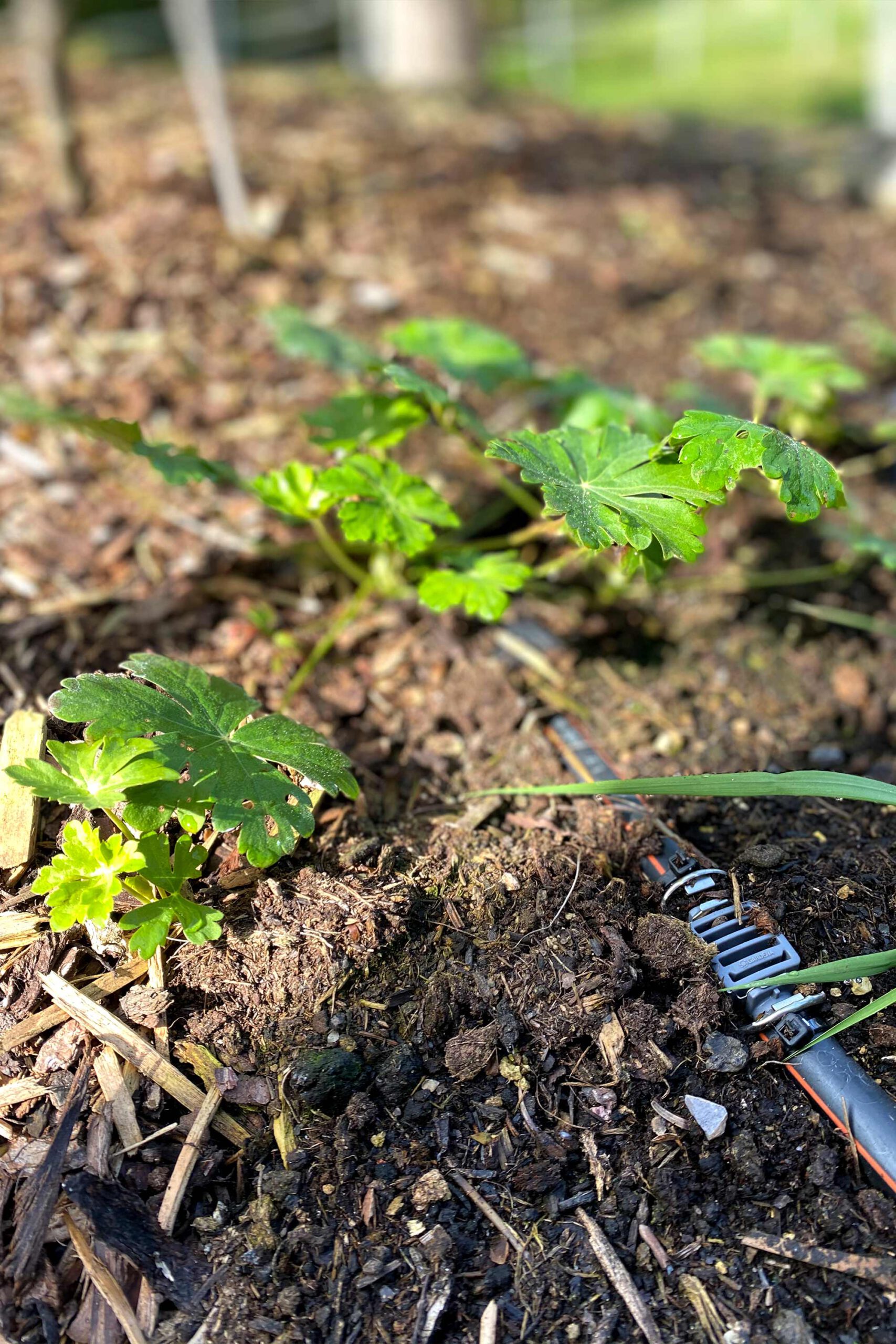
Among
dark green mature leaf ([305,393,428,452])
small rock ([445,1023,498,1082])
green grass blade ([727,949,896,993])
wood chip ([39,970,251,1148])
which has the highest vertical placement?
dark green mature leaf ([305,393,428,452])

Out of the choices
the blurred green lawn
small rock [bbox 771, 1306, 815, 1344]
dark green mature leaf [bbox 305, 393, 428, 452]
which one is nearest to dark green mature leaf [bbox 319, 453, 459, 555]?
dark green mature leaf [bbox 305, 393, 428, 452]

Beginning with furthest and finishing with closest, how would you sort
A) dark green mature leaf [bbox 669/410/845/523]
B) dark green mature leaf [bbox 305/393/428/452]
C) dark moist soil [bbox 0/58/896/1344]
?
dark green mature leaf [bbox 305/393/428/452]
dark green mature leaf [bbox 669/410/845/523]
dark moist soil [bbox 0/58/896/1344]

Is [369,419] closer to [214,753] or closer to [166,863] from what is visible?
[214,753]

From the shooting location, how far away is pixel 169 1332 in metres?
1.53

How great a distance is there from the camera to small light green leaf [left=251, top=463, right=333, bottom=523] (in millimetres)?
2252

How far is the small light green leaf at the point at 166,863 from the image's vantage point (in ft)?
5.84

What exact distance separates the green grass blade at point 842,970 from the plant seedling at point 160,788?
85 cm

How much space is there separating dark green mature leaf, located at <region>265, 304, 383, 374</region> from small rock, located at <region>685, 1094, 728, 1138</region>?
191cm

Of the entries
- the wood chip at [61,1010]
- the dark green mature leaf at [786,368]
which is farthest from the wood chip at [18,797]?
the dark green mature leaf at [786,368]

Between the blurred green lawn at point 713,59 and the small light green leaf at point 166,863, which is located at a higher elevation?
the blurred green lawn at point 713,59

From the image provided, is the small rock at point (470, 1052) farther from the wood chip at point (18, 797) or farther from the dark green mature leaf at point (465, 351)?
the dark green mature leaf at point (465, 351)

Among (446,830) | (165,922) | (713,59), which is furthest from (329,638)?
(713,59)

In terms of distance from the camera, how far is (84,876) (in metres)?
1.73

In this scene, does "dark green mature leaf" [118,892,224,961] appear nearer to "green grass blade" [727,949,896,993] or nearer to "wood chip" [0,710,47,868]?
"wood chip" [0,710,47,868]
